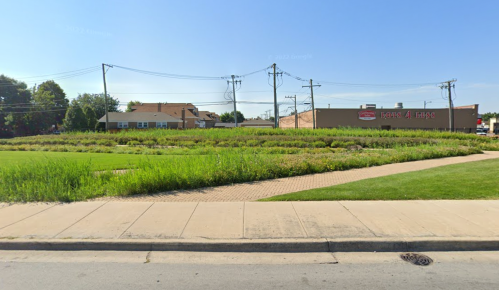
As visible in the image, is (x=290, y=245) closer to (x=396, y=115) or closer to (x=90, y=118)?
(x=396, y=115)

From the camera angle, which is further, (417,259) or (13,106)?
(13,106)

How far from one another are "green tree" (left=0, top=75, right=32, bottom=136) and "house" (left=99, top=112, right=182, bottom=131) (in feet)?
62.1

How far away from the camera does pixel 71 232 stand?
4707mm

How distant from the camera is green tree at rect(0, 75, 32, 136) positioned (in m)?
59.7

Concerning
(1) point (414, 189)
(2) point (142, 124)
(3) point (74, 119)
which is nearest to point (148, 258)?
(1) point (414, 189)

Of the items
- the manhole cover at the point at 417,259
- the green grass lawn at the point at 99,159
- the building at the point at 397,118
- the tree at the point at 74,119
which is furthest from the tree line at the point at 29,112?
the manhole cover at the point at 417,259

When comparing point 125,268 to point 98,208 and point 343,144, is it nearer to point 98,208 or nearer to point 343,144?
point 98,208

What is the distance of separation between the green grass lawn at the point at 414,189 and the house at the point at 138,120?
55978 mm

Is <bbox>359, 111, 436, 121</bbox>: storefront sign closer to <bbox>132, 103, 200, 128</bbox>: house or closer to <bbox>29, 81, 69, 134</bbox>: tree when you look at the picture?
<bbox>132, 103, 200, 128</bbox>: house

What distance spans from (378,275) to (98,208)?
5595mm

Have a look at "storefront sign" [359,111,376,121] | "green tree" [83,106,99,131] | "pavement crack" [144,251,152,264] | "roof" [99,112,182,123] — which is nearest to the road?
"pavement crack" [144,251,152,264]

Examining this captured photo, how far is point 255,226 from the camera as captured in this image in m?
4.91

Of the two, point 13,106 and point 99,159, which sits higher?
point 13,106

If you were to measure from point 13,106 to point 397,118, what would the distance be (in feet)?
267
